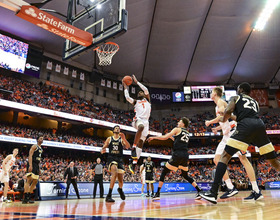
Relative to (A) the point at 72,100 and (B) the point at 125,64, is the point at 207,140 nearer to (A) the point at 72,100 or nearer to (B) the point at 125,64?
(B) the point at 125,64

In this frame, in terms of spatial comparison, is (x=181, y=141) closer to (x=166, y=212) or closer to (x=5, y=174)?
(x=166, y=212)

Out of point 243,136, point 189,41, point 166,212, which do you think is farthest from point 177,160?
point 189,41

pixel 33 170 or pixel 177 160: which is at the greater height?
pixel 177 160

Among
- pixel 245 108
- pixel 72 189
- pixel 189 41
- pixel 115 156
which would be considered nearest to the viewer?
pixel 245 108

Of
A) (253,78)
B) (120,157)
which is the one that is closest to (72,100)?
(120,157)

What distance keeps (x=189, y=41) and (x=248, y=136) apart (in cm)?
2391

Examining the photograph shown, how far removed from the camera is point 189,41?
2602cm

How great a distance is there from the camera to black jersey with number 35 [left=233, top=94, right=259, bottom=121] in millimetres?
3879

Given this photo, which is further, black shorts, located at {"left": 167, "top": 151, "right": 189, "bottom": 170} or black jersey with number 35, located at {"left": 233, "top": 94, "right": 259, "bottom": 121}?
black shorts, located at {"left": 167, "top": 151, "right": 189, "bottom": 170}

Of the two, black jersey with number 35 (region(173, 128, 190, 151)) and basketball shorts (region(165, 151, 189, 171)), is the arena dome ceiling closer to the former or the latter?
black jersey with number 35 (region(173, 128, 190, 151))

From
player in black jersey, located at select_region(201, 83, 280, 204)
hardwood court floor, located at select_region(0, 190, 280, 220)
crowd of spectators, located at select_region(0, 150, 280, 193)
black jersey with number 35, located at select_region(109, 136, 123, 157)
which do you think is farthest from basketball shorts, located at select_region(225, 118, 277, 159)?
crowd of spectators, located at select_region(0, 150, 280, 193)

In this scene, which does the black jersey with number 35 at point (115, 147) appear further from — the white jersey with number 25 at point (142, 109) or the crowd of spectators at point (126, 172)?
the crowd of spectators at point (126, 172)

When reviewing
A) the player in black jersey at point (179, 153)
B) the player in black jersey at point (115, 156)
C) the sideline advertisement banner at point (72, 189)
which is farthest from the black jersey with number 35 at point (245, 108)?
the sideline advertisement banner at point (72, 189)

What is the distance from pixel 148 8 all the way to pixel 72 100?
12.4 meters
